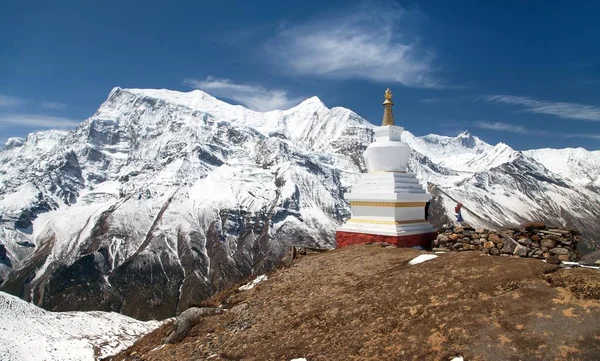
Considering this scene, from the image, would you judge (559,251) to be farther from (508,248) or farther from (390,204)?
(390,204)

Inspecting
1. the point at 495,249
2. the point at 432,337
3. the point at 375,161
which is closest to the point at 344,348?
the point at 432,337

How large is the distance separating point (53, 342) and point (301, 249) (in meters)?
19.9

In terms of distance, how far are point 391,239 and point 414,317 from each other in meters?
11.6

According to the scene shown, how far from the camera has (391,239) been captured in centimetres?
2238

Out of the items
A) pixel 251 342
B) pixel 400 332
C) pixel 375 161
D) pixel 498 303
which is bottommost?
pixel 251 342

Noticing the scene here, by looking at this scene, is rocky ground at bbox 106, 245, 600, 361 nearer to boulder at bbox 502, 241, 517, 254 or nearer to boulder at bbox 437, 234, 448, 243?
boulder at bbox 502, 241, 517, 254

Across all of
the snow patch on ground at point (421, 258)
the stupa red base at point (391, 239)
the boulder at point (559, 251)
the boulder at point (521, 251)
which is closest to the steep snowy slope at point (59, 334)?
the stupa red base at point (391, 239)

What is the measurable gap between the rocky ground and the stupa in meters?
6.70

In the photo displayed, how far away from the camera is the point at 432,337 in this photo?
32.3ft

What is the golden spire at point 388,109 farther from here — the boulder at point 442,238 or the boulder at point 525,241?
the boulder at point 525,241

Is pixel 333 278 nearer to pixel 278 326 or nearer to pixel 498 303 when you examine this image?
pixel 278 326

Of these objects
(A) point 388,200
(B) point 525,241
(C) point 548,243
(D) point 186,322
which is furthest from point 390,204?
(D) point 186,322

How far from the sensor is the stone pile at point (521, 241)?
18.3 metres

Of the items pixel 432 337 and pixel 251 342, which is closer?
pixel 432 337
